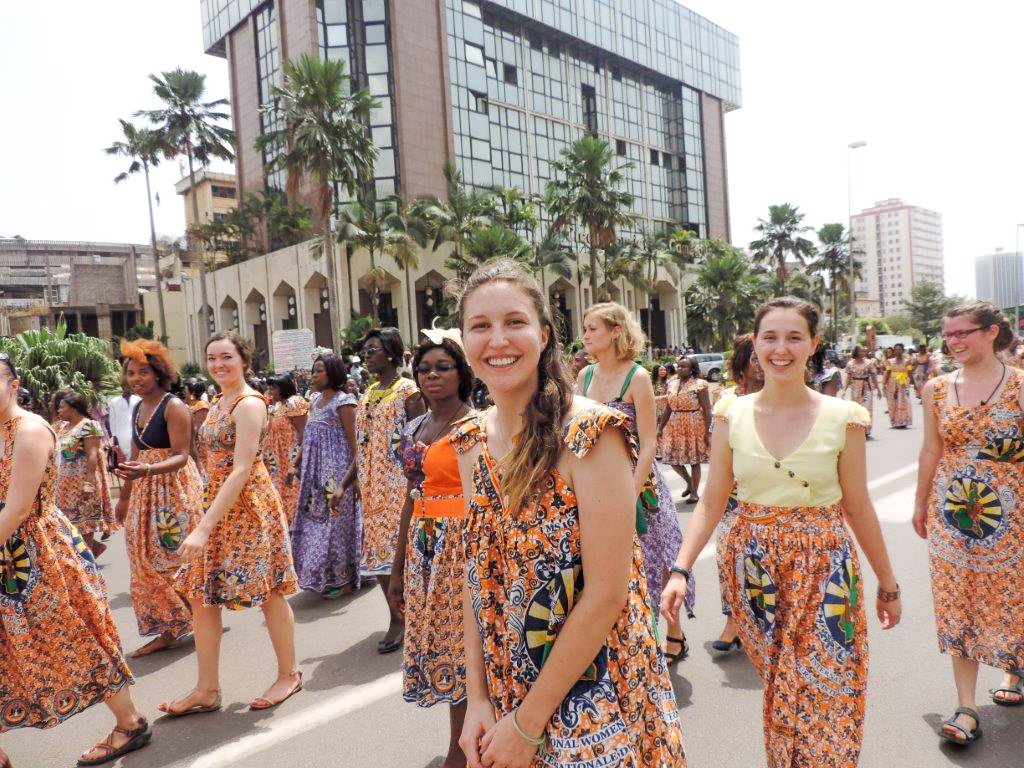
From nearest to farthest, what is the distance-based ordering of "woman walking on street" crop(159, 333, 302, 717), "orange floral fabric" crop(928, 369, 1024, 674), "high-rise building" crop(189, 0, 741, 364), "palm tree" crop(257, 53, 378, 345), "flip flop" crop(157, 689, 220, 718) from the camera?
"orange floral fabric" crop(928, 369, 1024, 674), "woman walking on street" crop(159, 333, 302, 717), "flip flop" crop(157, 689, 220, 718), "palm tree" crop(257, 53, 378, 345), "high-rise building" crop(189, 0, 741, 364)

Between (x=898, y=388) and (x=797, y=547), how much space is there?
14.0 metres

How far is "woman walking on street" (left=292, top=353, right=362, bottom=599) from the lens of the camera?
18.8ft

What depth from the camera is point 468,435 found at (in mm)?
1894

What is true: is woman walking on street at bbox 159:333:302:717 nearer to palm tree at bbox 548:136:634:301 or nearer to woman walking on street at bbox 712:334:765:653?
woman walking on street at bbox 712:334:765:653

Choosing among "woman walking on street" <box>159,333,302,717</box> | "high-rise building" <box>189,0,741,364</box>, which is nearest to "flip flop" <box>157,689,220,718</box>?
"woman walking on street" <box>159,333,302,717</box>

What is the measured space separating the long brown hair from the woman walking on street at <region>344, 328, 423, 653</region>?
3062 millimetres

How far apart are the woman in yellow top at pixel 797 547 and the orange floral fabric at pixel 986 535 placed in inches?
42.4

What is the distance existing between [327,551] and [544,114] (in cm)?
4249

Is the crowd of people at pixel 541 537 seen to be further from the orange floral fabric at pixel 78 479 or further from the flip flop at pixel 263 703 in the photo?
the orange floral fabric at pixel 78 479

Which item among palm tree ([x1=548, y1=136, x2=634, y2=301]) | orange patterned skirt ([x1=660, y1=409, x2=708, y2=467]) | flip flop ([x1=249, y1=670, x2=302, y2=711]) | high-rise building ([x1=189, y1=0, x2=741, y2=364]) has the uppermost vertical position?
high-rise building ([x1=189, y1=0, x2=741, y2=364])

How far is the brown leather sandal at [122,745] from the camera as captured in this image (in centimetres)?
342

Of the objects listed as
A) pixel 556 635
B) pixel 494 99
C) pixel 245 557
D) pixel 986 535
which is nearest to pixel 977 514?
pixel 986 535

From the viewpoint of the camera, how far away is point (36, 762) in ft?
11.5

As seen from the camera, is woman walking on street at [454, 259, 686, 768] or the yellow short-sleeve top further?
the yellow short-sleeve top
